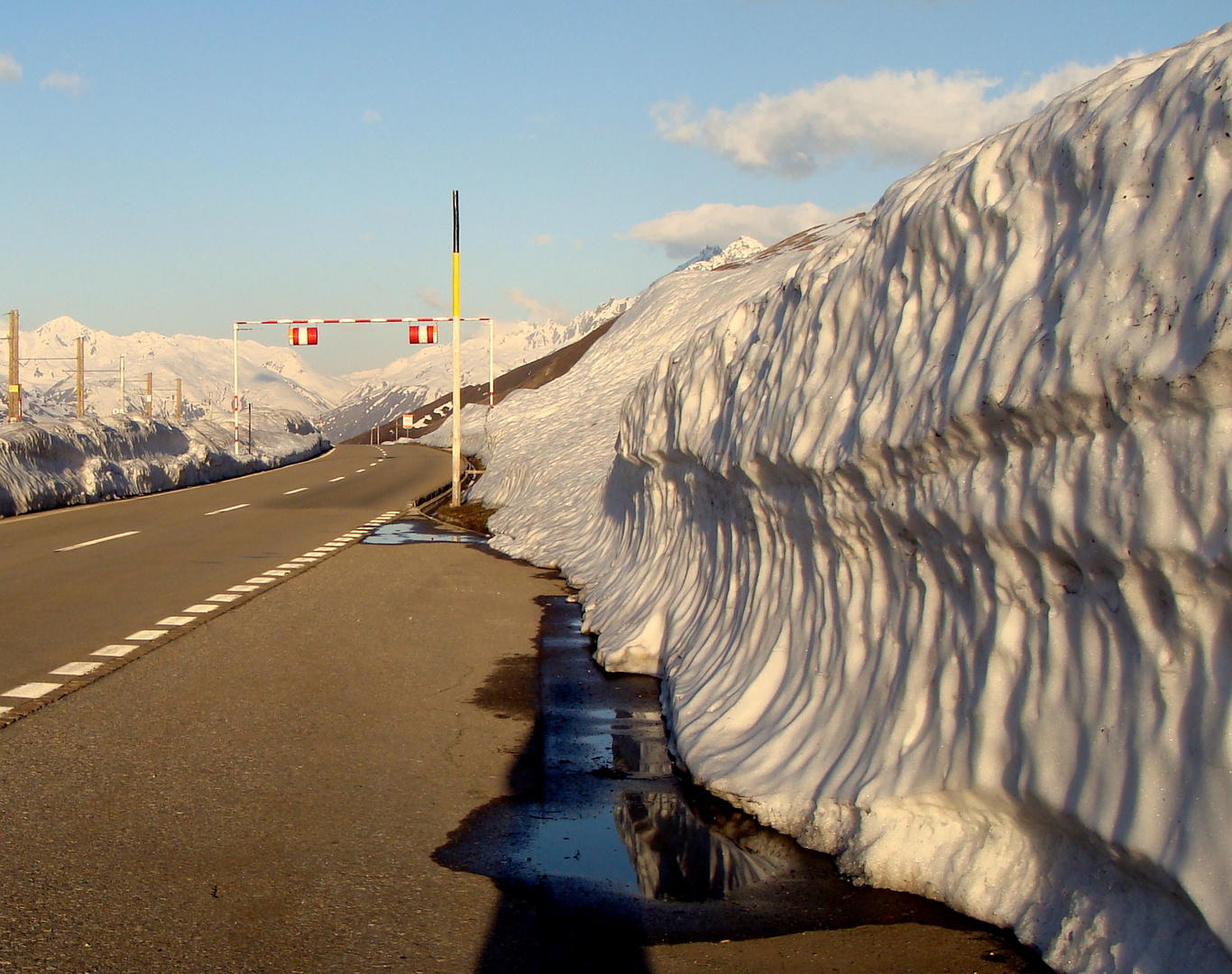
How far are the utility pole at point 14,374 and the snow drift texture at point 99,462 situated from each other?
6.71m

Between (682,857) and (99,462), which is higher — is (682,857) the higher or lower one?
the lower one

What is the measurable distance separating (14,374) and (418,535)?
3826 centimetres

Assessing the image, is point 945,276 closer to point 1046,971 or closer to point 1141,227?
point 1141,227

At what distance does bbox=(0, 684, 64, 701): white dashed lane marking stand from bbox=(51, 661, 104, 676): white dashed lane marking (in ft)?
1.01

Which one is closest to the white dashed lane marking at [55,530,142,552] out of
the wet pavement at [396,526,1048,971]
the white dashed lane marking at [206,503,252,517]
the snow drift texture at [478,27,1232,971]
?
the white dashed lane marking at [206,503,252,517]

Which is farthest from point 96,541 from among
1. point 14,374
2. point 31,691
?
point 14,374

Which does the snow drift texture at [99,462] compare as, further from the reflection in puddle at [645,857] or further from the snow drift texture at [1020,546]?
the snow drift texture at [1020,546]

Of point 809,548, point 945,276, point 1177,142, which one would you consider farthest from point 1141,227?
point 809,548

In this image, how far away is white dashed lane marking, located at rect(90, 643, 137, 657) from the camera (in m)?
7.77

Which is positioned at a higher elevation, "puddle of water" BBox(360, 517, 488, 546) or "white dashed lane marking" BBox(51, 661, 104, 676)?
"white dashed lane marking" BBox(51, 661, 104, 676)

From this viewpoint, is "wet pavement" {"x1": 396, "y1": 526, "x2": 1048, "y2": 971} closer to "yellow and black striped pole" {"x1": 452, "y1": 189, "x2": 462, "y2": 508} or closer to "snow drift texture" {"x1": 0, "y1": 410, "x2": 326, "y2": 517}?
"yellow and black striped pole" {"x1": 452, "y1": 189, "x2": 462, "y2": 508}

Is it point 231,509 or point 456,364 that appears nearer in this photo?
point 231,509

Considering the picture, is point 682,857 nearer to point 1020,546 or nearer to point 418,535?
point 1020,546

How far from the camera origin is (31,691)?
6656 mm
